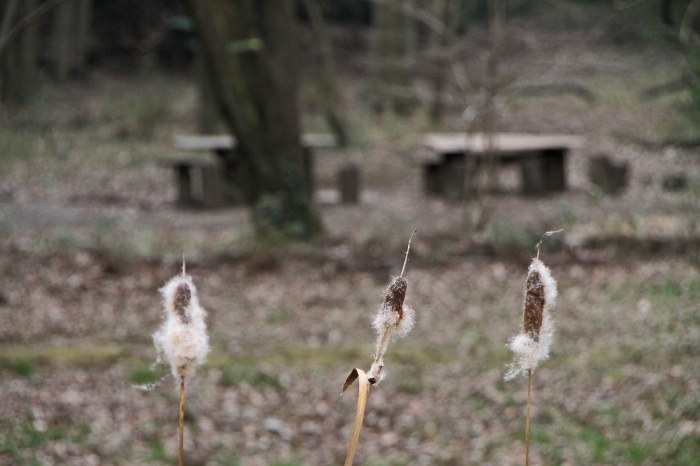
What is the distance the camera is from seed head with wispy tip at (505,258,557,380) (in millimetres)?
1770

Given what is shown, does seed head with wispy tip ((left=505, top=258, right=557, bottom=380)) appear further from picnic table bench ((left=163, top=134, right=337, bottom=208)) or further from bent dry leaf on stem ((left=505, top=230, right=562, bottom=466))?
picnic table bench ((left=163, top=134, right=337, bottom=208))

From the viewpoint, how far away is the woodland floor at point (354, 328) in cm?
572

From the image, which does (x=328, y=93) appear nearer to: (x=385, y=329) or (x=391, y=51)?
(x=391, y=51)

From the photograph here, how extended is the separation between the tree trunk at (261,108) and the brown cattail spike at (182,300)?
28.9 feet

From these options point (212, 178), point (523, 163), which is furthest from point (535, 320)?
point (523, 163)

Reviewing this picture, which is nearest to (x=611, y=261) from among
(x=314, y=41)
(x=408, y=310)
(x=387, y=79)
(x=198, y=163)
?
(x=198, y=163)

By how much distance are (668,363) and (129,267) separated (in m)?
5.31

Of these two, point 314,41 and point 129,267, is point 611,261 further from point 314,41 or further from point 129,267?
point 314,41

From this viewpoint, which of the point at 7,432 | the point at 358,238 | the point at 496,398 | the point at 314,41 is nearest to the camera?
the point at 7,432

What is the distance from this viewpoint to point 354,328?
8.09 m

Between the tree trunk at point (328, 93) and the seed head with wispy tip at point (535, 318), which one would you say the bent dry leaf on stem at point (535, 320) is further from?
the tree trunk at point (328, 93)

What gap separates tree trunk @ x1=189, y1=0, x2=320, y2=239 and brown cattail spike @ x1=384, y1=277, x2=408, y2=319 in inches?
351

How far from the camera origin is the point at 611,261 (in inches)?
387

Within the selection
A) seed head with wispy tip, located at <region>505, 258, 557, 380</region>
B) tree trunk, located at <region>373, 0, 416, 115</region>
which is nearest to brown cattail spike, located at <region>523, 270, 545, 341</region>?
seed head with wispy tip, located at <region>505, 258, 557, 380</region>
